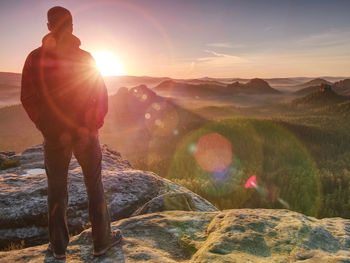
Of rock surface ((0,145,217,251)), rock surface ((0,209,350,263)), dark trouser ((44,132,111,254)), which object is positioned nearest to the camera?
rock surface ((0,209,350,263))

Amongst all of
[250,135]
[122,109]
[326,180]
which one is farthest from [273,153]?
[122,109]

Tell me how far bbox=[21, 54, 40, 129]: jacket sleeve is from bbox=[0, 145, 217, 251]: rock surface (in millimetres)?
2921

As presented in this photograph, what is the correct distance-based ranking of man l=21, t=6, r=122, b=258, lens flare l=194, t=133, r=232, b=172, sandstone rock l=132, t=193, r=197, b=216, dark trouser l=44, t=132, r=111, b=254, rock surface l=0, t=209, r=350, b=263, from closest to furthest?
rock surface l=0, t=209, r=350, b=263 → man l=21, t=6, r=122, b=258 → dark trouser l=44, t=132, r=111, b=254 → sandstone rock l=132, t=193, r=197, b=216 → lens flare l=194, t=133, r=232, b=172

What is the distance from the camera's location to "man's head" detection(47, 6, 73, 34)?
3.29 meters

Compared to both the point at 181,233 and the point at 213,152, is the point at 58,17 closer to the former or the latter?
the point at 181,233

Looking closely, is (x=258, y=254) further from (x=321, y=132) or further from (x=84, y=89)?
(x=321, y=132)

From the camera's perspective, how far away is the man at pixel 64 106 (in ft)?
11.0

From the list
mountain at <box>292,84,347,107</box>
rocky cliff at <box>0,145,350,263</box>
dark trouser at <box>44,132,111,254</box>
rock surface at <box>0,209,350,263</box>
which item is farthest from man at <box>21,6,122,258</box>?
mountain at <box>292,84,347,107</box>

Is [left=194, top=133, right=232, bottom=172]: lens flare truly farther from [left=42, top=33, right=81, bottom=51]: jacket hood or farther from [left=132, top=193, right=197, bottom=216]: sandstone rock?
[left=42, top=33, right=81, bottom=51]: jacket hood

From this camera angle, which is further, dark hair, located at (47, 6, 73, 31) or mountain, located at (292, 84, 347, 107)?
mountain, located at (292, 84, 347, 107)

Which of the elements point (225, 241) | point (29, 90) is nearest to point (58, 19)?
point (29, 90)

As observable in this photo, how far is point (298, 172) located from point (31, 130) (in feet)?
114

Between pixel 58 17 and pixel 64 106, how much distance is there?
1095mm

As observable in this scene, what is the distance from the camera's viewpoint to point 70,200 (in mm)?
5863
